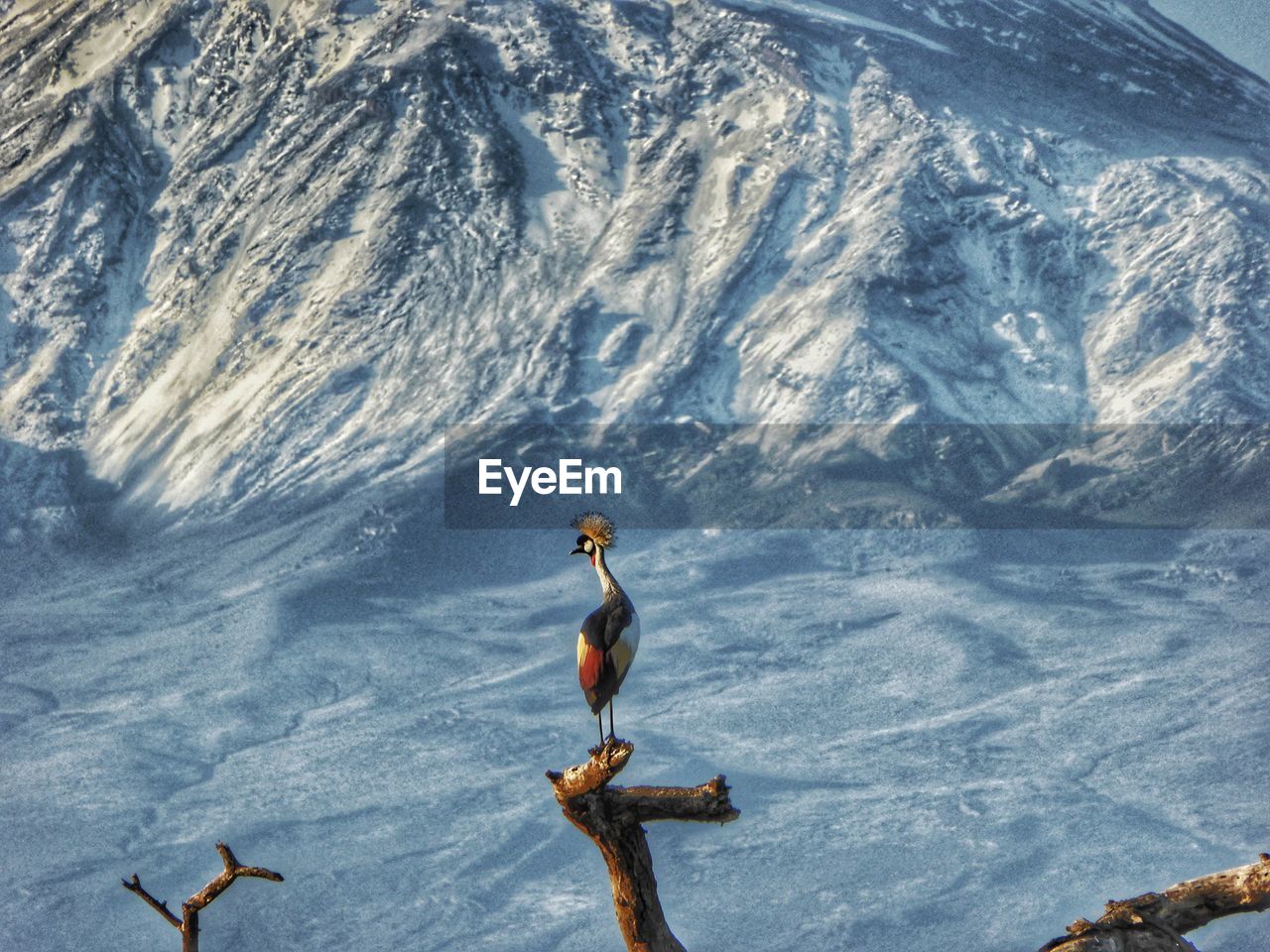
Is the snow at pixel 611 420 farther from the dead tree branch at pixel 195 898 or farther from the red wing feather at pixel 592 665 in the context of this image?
the dead tree branch at pixel 195 898

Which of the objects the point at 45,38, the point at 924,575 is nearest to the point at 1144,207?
the point at 924,575

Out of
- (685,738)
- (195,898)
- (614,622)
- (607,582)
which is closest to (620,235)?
(685,738)

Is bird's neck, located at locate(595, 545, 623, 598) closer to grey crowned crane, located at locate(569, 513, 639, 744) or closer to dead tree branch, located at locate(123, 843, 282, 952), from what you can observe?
grey crowned crane, located at locate(569, 513, 639, 744)

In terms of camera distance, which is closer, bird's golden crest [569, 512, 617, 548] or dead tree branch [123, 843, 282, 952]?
dead tree branch [123, 843, 282, 952]

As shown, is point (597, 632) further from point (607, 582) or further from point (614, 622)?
point (607, 582)

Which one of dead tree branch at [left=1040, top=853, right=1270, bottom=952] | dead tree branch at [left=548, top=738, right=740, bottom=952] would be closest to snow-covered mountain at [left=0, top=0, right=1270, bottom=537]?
dead tree branch at [left=548, top=738, right=740, bottom=952]

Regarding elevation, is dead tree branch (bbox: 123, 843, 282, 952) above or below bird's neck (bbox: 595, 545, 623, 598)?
below

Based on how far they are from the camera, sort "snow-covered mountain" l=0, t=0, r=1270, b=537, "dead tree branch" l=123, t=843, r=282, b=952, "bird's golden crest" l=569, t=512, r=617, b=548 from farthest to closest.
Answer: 1. "snow-covered mountain" l=0, t=0, r=1270, b=537
2. "bird's golden crest" l=569, t=512, r=617, b=548
3. "dead tree branch" l=123, t=843, r=282, b=952
